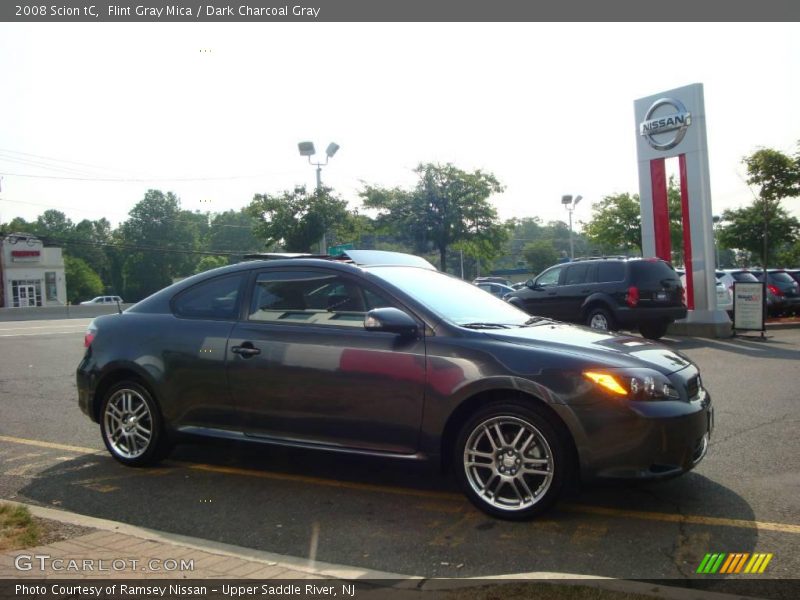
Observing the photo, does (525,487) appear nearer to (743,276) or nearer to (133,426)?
(133,426)

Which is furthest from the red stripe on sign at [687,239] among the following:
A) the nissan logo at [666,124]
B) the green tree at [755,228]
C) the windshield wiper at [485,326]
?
the green tree at [755,228]

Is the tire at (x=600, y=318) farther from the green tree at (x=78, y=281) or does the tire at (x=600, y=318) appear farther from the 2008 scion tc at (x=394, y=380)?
the green tree at (x=78, y=281)

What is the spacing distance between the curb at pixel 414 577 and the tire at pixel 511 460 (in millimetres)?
831

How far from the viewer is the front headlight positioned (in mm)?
4305

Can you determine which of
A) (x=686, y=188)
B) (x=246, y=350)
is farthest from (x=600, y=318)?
(x=246, y=350)

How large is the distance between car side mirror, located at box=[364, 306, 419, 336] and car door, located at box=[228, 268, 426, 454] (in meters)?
0.10

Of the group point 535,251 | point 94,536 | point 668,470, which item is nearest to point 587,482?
point 668,470

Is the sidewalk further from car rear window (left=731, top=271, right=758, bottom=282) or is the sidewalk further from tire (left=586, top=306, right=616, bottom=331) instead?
car rear window (left=731, top=271, right=758, bottom=282)

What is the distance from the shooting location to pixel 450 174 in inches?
1351

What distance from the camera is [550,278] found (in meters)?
16.5

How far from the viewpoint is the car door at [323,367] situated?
15.7 feet

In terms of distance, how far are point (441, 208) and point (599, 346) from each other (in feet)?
97.6

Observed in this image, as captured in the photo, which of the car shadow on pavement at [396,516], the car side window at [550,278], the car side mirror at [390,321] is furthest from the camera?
the car side window at [550,278]

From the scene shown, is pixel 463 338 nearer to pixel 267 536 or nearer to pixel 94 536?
pixel 267 536
